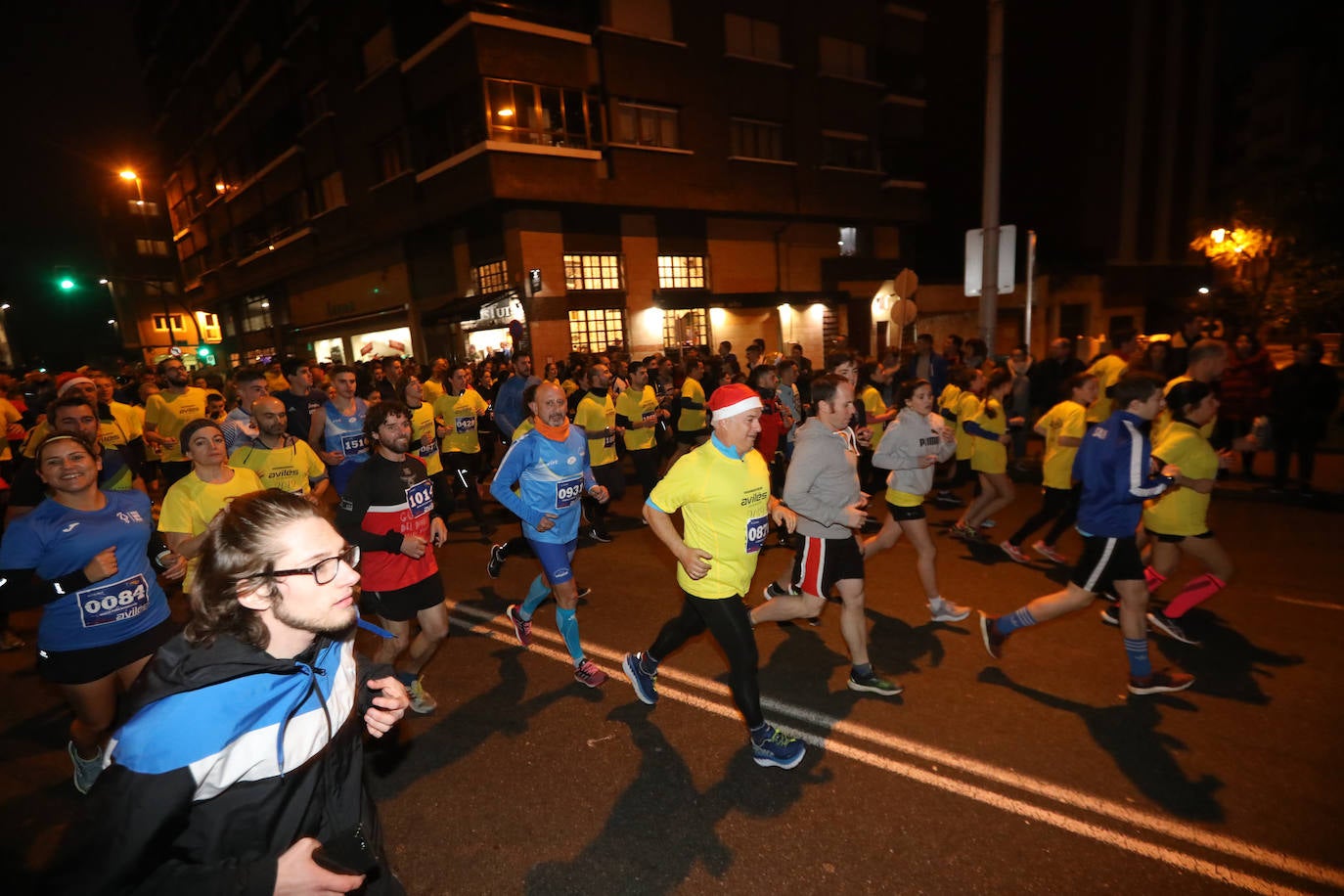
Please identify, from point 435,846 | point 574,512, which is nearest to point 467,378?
point 574,512

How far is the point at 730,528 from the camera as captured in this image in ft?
12.2

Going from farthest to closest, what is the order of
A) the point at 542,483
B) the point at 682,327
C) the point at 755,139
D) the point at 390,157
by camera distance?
the point at 755,139 → the point at 390,157 → the point at 682,327 → the point at 542,483

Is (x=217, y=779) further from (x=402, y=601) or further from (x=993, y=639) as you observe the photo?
(x=993, y=639)

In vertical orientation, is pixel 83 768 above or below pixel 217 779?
below

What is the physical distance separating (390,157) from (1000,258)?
22.5 m

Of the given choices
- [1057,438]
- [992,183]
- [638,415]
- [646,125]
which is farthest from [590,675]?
[646,125]

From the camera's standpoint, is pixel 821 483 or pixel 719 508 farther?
pixel 821 483

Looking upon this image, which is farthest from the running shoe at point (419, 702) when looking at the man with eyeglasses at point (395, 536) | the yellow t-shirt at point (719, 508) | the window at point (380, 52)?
the window at point (380, 52)

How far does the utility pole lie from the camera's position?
10.6m

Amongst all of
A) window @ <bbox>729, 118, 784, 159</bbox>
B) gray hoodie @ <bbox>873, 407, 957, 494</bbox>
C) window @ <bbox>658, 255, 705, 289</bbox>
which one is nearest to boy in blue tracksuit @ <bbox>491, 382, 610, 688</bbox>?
gray hoodie @ <bbox>873, 407, 957, 494</bbox>

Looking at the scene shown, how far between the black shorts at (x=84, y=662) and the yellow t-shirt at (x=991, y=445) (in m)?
7.19

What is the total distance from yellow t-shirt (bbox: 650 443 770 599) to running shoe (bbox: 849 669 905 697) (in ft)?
4.33

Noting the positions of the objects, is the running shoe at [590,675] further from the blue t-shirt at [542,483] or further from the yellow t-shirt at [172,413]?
the yellow t-shirt at [172,413]

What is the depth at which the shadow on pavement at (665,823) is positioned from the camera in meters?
3.05
